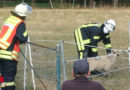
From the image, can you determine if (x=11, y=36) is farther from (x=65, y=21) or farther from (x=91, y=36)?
(x=65, y=21)

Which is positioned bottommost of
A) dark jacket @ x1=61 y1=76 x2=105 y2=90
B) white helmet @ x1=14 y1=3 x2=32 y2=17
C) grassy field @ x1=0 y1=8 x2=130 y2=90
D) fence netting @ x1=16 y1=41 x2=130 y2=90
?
grassy field @ x1=0 y1=8 x2=130 y2=90

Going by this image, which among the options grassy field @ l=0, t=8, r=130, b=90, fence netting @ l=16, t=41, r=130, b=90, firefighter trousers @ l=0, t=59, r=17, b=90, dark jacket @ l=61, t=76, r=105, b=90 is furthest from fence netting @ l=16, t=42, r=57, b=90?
grassy field @ l=0, t=8, r=130, b=90

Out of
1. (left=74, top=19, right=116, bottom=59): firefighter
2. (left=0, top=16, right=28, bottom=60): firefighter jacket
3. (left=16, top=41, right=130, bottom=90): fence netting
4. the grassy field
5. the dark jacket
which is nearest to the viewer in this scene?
the dark jacket

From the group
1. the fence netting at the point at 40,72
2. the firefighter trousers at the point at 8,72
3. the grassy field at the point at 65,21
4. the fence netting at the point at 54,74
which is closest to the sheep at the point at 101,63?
the fence netting at the point at 54,74

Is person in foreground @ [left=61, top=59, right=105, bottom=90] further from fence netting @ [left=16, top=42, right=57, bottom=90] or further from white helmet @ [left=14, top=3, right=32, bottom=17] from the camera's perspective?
fence netting @ [left=16, top=42, right=57, bottom=90]

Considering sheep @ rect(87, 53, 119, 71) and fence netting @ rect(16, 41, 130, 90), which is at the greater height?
sheep @ rect(87, 53, 119, 71)

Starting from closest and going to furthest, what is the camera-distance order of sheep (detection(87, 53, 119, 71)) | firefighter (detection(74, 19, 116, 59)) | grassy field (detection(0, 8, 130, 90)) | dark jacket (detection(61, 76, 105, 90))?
dark jacket (detection(61, 76, 105, 90))
sheep (detection(87, 53, 119, 71))
firefighter (detection(74, 19, 116, 59))
grassy field (detection(0, 8, 130, 90))

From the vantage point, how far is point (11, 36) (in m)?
4.48

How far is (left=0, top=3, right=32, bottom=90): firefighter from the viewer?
4.47 m

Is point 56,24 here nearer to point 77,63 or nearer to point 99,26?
point 99,26

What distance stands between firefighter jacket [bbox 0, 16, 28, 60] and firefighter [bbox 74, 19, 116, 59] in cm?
235

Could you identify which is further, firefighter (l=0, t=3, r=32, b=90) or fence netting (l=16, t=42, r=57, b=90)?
fence netting (l=16, t=42, r=57, b=90)

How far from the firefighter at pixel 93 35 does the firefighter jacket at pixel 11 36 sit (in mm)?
2345

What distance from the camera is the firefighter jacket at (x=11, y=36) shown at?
4461 mm
